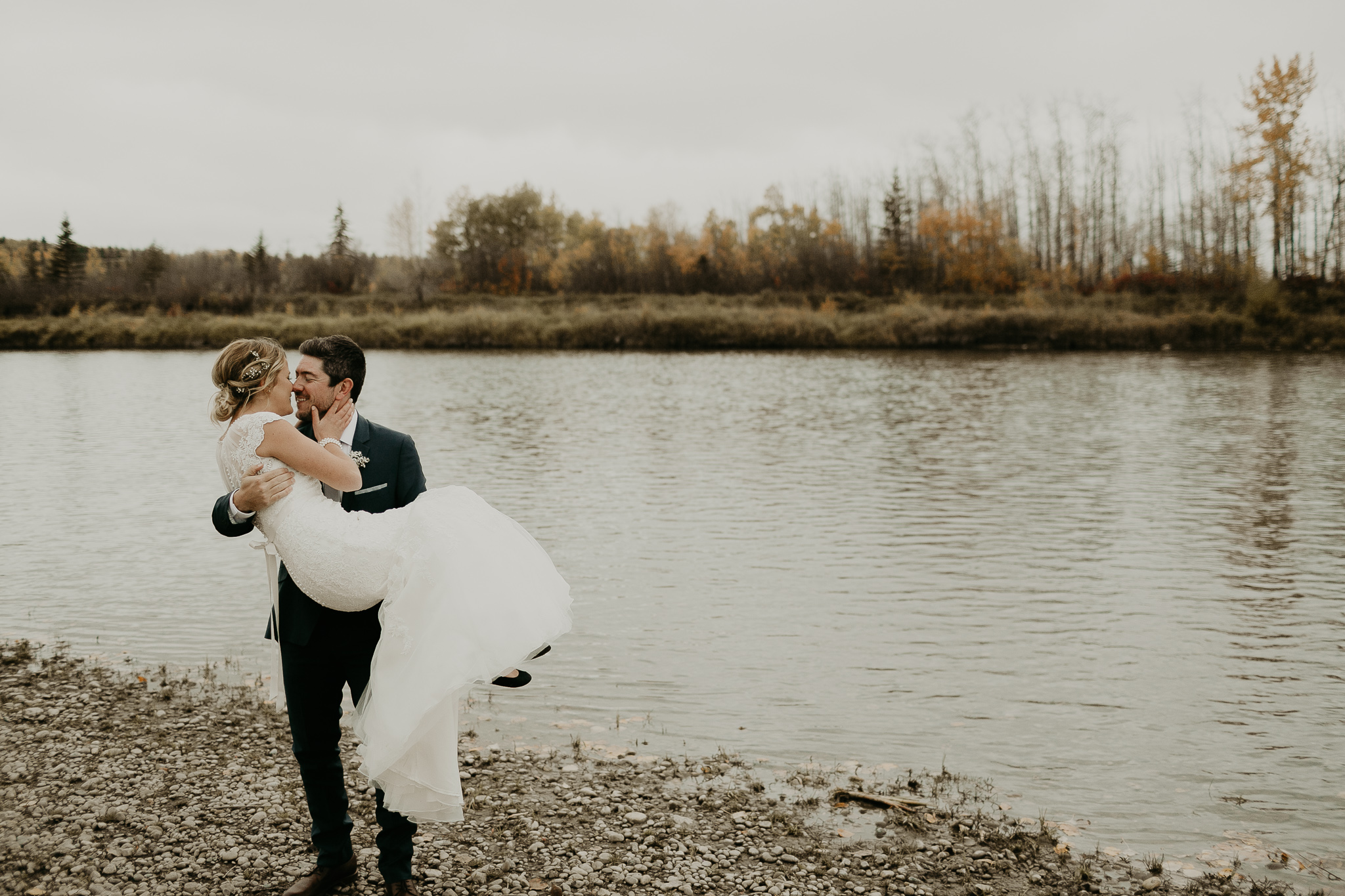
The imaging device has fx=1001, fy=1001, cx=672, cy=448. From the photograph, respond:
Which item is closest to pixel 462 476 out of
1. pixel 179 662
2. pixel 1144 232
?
pixel 179 662

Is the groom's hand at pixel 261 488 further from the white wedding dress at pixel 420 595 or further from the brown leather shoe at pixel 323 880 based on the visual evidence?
the brown leather shoe at pixel 323 880

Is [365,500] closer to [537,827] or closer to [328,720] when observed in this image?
[328,720]

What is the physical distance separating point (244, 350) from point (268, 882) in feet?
7.84

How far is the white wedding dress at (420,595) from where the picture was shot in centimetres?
375

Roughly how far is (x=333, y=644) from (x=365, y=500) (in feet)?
2.02

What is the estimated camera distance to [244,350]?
157 inches

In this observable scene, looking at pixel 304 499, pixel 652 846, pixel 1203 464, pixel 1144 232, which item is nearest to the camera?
pixel 304 499

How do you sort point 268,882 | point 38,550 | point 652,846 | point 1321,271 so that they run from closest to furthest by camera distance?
1. point 268,882
2. point 652,846
3. point 38,550
4. point 1321,271

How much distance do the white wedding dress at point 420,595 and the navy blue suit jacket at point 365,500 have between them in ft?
0.52

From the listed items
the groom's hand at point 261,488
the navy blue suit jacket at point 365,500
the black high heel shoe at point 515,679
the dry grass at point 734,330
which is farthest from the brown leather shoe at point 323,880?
the dry grass at point 734,330

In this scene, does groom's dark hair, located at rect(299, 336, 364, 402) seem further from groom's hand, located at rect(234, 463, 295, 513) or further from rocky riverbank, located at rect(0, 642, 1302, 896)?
rocky riverbank, located at rect(0, 642, 1302, 896)

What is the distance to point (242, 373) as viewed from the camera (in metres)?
3.99

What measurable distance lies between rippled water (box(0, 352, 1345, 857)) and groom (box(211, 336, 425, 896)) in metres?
2.85

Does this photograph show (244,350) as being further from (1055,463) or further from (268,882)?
(1055,463)
